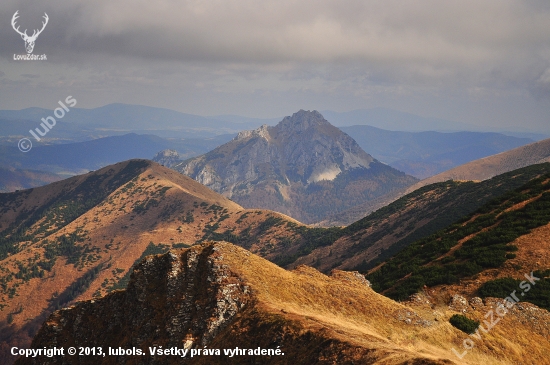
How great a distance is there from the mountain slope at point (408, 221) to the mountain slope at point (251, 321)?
83931mm

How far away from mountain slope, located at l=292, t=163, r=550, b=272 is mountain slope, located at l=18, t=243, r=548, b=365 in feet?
275

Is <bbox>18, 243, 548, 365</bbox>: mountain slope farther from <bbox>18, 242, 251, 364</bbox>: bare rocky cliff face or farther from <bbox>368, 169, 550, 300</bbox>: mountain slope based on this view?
<bbox>368, 169, 550, 300</bbox>: mountain slope

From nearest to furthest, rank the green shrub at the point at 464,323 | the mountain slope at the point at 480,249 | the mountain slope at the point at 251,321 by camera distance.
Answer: the mountain slope at the point at 251,321, the green shrub at the point at 464,323, the mountain slope at the point at 480,249

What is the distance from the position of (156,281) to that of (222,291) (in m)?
9.87

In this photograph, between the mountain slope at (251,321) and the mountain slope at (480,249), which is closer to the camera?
the mountain slope at (251,321)

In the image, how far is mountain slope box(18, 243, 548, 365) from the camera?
26406mm

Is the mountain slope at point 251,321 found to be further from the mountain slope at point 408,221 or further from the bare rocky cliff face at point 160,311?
the mountain slope at point 408,221

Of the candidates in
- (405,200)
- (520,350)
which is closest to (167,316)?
(520,350)

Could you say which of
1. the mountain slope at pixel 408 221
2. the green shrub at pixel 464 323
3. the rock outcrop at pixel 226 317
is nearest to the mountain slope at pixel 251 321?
the rock outcrop at pixel 226 317

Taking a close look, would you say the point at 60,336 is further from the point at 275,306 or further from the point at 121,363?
the point at 275,306

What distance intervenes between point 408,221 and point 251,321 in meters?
133

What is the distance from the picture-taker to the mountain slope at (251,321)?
26406 mm

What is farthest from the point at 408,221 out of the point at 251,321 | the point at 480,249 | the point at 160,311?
the point at 251,321

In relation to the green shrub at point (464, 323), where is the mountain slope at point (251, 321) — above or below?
above
